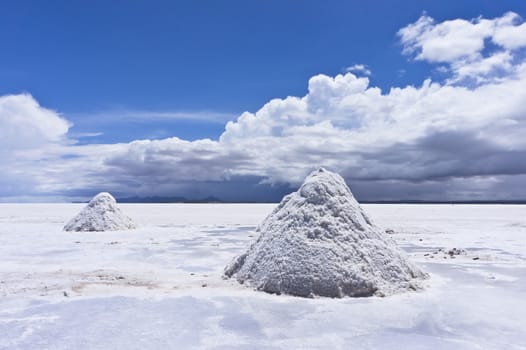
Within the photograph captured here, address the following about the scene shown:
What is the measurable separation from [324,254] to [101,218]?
14.6m

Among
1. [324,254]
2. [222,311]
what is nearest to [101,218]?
[324,254]

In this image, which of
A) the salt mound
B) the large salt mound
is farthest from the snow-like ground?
the salt mound

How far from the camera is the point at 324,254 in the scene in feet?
22.8

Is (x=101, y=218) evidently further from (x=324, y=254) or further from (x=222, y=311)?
(x=222, y=311)

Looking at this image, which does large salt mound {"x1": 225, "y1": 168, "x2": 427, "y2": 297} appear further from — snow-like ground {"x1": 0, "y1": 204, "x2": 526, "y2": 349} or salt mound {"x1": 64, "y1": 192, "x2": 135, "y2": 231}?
salt mound {"x1": 64, "y1": 192, "x2": 135, "y2": 231}

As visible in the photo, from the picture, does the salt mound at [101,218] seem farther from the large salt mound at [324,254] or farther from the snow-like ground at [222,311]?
the large salt mound at [324,254]

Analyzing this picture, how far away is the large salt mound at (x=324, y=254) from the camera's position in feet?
22.2

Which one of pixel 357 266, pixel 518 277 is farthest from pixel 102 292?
pixel 518 277

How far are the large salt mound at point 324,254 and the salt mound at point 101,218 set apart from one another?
492 inches

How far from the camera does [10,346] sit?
15.0 feet

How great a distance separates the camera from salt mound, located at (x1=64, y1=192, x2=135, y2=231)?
61.9 feet

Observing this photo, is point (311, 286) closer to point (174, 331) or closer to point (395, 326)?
point (395, 326)

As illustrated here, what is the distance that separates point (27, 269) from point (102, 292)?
318cm

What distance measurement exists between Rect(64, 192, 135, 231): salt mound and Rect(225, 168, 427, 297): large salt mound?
12.5 meters
